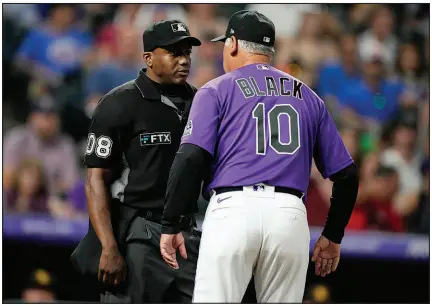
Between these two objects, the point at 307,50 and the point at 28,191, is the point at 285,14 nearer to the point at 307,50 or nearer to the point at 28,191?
the point at 307,50

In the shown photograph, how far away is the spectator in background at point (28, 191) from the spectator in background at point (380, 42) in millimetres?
3959

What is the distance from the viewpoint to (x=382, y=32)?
9516 millimetres

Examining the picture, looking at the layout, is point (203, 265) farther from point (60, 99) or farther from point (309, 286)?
point (60, 99)

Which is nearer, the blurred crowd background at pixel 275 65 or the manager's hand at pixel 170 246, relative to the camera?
the manager's hand at pixel 170 246

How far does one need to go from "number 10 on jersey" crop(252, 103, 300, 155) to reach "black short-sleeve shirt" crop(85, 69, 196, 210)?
2.01 ft

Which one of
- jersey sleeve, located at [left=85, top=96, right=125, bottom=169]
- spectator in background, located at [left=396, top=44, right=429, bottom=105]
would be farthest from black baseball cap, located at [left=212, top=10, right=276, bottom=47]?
spectator in background, located at [left=396, top=44, right=429, bottom=105]

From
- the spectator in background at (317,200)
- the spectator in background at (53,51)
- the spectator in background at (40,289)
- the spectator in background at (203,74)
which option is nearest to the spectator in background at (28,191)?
the spectator in background at (40,289)

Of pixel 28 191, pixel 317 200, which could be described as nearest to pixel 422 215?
pixel 317 200

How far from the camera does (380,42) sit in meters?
9.49

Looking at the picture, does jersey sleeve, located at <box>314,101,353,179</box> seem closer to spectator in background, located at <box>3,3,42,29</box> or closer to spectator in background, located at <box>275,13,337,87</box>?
spectator in background, located at <box>275,13,337,87</box>

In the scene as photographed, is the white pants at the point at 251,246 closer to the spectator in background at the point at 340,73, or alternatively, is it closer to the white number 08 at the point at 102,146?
the white number 08 at the point at 102,146

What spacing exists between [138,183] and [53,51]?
4.73 metres

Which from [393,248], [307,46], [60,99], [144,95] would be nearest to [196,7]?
[307,46]

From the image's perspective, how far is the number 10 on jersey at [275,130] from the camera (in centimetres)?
415
